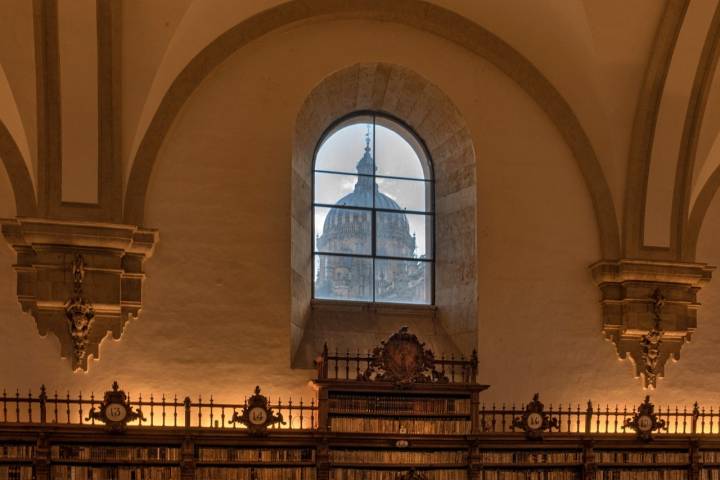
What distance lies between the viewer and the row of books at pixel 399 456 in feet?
37.5

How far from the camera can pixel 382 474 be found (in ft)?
37.7

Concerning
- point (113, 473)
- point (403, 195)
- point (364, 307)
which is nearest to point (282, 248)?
point (364, 307)

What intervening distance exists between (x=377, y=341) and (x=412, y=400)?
1033mm

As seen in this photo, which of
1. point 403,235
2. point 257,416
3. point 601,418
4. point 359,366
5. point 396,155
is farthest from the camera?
Answer: point 396,155

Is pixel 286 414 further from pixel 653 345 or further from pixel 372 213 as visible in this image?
pixel 653 345

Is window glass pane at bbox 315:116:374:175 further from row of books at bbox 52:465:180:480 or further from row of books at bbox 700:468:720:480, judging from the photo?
row of books at bbox 700:468:720:480

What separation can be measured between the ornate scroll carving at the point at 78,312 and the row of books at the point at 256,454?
1.58 metres

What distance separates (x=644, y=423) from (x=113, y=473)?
226 inches

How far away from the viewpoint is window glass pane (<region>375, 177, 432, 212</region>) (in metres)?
13.3

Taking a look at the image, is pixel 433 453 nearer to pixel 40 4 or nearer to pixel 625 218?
pixel 625 218

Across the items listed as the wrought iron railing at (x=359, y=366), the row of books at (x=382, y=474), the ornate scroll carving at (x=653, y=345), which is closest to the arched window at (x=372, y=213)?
the wrought iron railing at (x=359, y=366)

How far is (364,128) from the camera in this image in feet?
44.1

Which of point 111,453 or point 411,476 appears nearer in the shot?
point 111,453

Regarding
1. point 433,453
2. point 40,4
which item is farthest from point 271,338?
point 40,4
